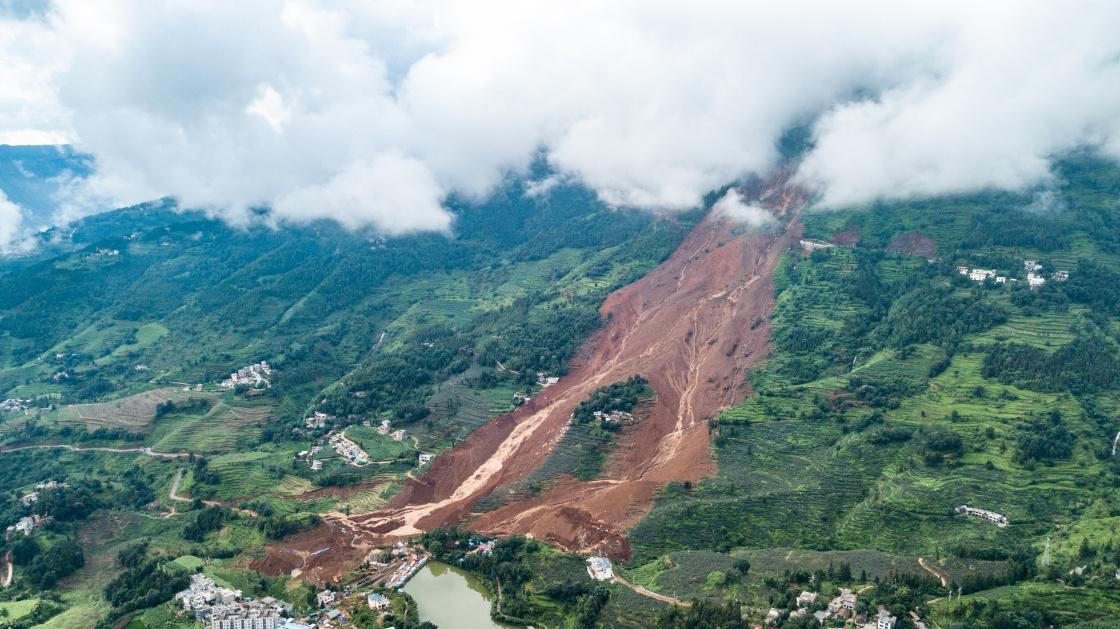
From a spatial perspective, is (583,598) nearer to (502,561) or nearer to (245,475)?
(502,561)

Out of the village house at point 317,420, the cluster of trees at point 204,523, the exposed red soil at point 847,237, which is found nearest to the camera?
the cluster of trees at point 204,523

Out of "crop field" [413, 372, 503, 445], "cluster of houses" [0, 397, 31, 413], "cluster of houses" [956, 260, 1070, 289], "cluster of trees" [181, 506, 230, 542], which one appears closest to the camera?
"cluster of trees" [181, 506, 230, 542]

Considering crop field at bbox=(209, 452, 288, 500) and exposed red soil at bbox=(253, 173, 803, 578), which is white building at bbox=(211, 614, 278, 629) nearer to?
exposed red soil at bbox=(253, 173, 803, 578)

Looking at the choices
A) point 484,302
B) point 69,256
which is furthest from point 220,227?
point 484,302

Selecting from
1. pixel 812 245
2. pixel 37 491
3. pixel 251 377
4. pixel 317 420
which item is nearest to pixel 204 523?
pixel 37 491

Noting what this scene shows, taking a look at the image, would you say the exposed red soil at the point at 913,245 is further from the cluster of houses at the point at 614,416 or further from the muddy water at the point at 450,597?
the muddy water at the point at 450,597

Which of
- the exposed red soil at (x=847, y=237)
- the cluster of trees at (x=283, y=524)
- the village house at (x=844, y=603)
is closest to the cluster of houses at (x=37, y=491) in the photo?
the cluster of trees at (x=283, y=524)

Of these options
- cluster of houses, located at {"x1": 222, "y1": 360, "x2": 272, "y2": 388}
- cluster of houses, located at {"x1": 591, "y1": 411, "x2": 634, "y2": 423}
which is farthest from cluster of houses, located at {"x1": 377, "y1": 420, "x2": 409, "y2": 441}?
cluster of houses, located at {"x1": 222, "y1": 360, "x2": 272, "y2": 388}

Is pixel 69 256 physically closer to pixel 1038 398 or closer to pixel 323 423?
pixel 323 423
